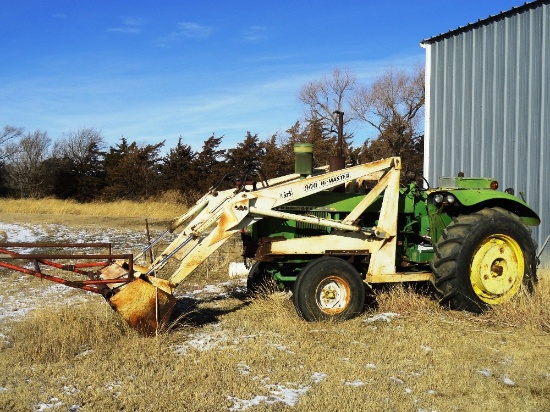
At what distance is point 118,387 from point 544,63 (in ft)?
28.6

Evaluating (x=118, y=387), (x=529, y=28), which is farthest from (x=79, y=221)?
(x=118, y=387)

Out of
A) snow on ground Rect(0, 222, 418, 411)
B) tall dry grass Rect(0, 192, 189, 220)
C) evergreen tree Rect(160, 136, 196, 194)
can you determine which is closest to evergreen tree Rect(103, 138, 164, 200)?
evergreen tree Rect(160, 136, 196, 194)

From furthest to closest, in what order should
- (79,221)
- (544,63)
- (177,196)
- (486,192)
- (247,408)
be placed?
(177,196)
(79,221)
(544,63)
(486,192)
(247,408)

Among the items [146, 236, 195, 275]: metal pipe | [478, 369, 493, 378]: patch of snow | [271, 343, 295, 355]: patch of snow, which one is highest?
[146, 236, 195, 275]: metal pipe

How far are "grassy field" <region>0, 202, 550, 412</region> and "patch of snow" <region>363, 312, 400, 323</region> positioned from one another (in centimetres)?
1

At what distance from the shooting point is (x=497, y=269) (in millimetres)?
6930

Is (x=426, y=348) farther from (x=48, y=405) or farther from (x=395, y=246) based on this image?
(x=48, y=405)

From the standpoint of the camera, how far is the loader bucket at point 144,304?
5.55 metres

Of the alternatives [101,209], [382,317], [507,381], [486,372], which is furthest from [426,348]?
[101,209]

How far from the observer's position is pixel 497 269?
22.7 feet

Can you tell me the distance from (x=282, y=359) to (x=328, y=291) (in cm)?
143

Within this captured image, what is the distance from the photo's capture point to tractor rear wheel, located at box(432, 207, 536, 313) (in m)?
6.55

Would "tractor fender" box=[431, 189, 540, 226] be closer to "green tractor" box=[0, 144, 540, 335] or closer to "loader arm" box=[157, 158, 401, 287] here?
"green tractor" box=[0, 144, 540, 335]

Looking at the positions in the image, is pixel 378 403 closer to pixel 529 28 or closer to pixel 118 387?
pixel 118 387
